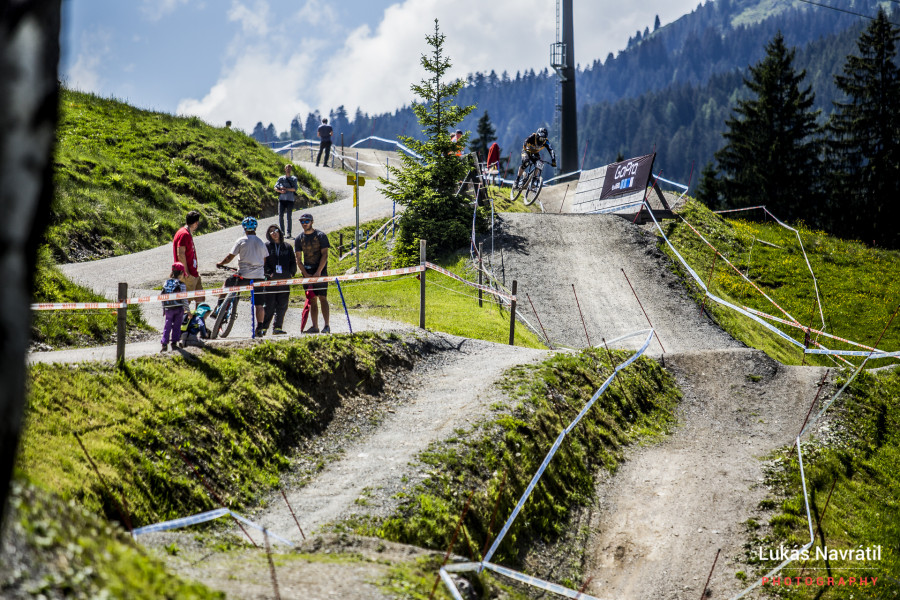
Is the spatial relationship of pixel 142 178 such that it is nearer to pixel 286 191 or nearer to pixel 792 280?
pixel 286 191

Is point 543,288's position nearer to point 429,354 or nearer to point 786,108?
point 429,354

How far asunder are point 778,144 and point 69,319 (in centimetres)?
3851

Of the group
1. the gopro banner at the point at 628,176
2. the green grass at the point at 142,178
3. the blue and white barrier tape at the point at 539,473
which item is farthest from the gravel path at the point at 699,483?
the green grass at the point at 142,178

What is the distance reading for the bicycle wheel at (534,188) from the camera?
2542 centimetres

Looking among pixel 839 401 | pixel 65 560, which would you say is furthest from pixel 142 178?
pixel 65 560

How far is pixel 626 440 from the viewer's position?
12.7 meters

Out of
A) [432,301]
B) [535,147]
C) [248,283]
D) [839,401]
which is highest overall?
[535,147]

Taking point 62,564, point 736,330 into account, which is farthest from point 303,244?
point 736,330

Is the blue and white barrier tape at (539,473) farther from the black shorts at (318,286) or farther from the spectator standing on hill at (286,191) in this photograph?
the spectator standing on hill at (286,191)

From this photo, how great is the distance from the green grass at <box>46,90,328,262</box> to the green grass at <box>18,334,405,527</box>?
11376mm

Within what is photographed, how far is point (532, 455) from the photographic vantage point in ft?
33.7

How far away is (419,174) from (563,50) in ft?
65.0

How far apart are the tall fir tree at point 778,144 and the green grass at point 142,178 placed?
25.1 metres

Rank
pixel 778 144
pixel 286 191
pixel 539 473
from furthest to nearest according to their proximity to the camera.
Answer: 1. pixel 778 144
2. pixel 286 191
3. pixel 539 473
